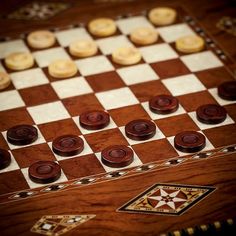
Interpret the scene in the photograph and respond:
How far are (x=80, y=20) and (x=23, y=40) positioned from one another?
1.72 ft

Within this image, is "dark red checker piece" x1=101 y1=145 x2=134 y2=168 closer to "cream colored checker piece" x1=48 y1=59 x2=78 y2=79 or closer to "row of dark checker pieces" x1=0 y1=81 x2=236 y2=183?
"row of dark checker pieces" x1=0 y1=81 x2=236 y2=183

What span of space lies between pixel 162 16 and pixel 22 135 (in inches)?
75.3

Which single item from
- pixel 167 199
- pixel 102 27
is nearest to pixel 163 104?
pixel 167 199

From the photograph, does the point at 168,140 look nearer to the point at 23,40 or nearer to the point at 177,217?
the point at 177,217

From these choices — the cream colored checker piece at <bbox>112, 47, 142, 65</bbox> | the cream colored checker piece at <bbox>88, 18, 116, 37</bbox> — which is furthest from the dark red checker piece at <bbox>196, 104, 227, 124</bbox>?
the cream colored checker piece at <bbox>88, 18, 116, 37</bbox>

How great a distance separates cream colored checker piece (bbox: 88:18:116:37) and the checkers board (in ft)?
0.18

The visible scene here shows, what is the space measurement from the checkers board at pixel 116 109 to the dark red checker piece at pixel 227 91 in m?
0.05

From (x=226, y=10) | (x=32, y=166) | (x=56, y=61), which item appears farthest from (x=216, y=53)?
(x=32, y=166)

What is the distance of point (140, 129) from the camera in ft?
14.2

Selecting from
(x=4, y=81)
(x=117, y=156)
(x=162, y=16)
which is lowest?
(x=117, y=156)

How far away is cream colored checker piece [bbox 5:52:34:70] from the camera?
5.11 metres

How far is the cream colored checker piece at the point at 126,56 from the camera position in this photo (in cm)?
511

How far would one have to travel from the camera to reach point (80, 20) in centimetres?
579

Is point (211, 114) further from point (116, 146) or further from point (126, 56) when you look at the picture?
point (126, 56)
